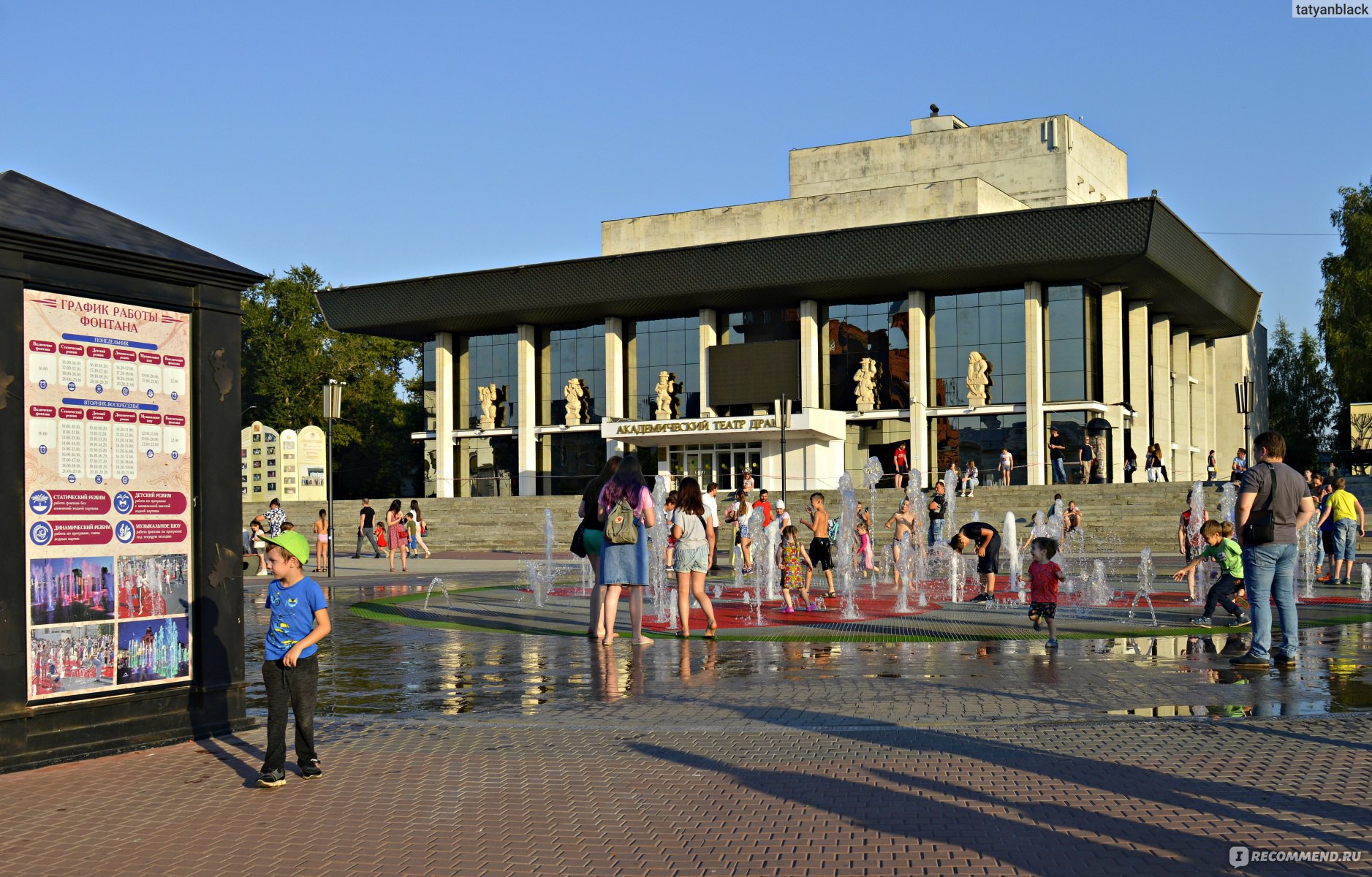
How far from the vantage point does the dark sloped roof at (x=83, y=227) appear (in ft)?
24.9

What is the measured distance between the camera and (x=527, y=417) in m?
65.2

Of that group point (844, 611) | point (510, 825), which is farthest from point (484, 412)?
point (510, 825)

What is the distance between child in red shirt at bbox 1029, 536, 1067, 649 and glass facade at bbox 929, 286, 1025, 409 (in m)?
42.2

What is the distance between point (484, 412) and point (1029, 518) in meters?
34.3

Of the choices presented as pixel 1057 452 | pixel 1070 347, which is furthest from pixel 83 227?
pixel 1070 347

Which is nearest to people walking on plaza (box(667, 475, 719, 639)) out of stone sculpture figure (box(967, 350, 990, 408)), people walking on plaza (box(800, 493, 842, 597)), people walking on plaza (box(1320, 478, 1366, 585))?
people walking on plaza (box(800, 493, 842, 597))

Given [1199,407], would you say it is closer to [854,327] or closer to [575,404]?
[854,327]

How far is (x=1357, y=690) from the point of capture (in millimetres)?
9500

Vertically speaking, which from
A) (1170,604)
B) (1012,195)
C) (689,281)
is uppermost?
(1012,195)

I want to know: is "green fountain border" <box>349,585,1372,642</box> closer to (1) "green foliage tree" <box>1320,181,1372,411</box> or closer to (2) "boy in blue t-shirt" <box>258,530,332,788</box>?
(2) "boy in blue t-shirt" <box>258,530,332,788</box>

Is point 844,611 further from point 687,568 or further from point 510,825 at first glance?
point 510,825

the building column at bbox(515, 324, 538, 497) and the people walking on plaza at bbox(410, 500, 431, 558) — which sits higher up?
the building column at bbox(515, 324, 538, 497)

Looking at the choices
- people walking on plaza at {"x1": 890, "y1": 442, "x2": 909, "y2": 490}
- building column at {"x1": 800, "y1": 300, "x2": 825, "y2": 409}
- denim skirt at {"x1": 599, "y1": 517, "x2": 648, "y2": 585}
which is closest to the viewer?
denim skirt at {"x1": 599, "y1": 517, "x2": 648, "y2": 585}

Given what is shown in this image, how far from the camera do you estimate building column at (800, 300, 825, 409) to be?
58094 millimetres
